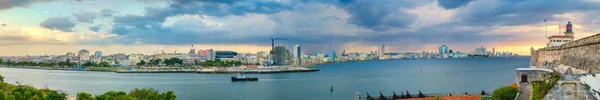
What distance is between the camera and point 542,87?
961 centimetres

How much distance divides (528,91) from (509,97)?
117cm

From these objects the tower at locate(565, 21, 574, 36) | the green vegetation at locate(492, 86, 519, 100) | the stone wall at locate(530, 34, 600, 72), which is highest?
the tower at locate(565, 21, 574, 36)

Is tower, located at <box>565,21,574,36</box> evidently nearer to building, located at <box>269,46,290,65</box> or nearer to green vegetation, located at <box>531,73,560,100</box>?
green vegetation, located at <box>531,73,560,100</box>

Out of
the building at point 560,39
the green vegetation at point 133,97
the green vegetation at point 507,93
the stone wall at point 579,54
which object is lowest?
the green vegetation at point 133,97

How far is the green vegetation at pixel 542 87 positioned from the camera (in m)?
8.73

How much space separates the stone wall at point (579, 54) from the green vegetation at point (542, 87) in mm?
3237

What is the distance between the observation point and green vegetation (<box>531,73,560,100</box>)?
8.73 metres

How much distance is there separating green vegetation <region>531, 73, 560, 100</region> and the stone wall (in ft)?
10.6

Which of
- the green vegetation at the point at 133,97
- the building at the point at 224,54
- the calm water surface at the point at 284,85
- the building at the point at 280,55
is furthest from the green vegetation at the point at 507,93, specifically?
the building at the point at 224,54

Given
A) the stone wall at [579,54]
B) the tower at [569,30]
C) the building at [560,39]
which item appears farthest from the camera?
the tower at [569,30]

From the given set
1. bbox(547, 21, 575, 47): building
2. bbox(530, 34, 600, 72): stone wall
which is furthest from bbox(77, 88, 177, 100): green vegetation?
bbox(547, 21, 575, 47): building

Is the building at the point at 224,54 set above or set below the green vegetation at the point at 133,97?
above

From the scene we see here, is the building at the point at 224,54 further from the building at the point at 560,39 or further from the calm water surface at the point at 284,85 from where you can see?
the building at the point at 560,39

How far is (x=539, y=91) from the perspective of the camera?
9445 millimetres
